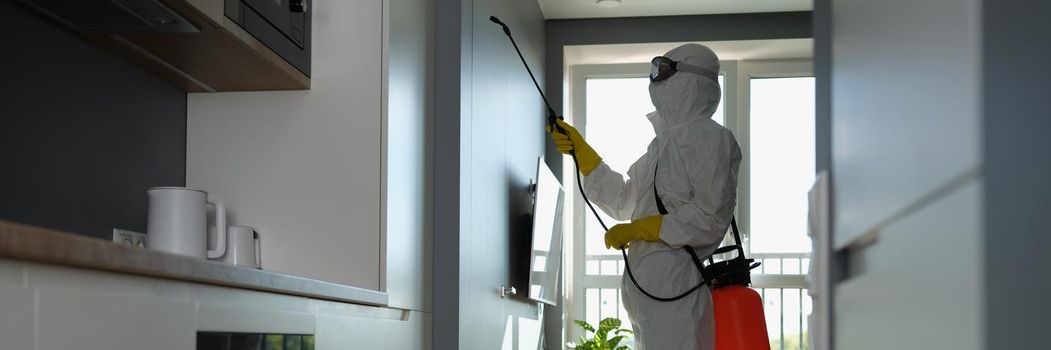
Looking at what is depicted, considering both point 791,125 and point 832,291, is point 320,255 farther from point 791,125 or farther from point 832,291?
point 791,125

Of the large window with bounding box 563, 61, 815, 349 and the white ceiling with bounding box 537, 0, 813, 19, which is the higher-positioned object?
the white ceiling with bounding box 537, 0, 813, 19

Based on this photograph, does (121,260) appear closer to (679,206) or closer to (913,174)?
(913,174)

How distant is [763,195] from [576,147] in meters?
2.38

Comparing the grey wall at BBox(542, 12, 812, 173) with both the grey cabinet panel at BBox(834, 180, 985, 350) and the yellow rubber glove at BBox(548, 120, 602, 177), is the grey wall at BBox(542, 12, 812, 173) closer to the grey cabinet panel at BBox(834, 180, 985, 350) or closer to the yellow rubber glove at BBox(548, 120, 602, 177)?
the yellow rubber glove at BBox(548, 120, 602, 177)

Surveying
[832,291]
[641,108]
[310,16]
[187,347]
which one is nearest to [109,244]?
[187,347]

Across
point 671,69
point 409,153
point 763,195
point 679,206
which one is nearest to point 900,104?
point 409,153

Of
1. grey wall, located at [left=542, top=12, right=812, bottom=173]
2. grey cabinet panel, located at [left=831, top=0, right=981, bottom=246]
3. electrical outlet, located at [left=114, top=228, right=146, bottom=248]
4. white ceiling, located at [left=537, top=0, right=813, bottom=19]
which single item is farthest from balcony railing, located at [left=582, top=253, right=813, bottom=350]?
grey cabinet panel, located at [left=831, top=0, right=981, bottom=246]

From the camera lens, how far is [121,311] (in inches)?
41.6

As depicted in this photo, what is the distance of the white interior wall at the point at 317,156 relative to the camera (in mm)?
2385

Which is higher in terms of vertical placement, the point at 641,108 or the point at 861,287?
the point at 641,108

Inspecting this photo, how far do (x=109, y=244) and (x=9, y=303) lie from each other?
15cm

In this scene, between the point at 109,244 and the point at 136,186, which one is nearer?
the point at 109,244

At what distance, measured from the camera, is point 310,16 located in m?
2.45

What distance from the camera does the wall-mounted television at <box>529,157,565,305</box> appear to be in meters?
4.09
